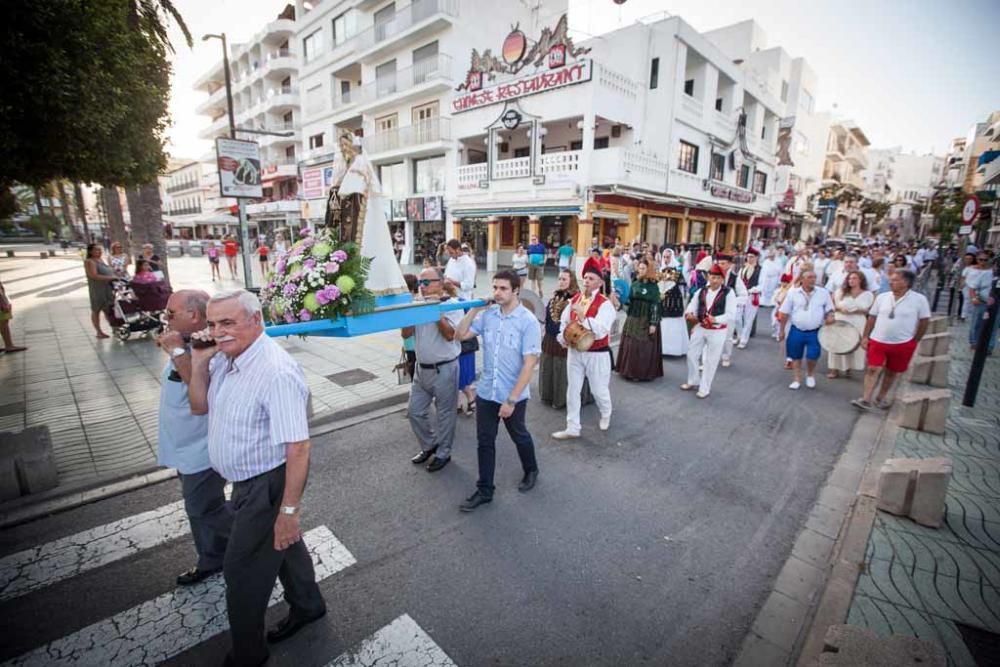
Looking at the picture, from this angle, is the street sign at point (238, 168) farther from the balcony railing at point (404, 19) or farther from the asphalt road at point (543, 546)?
the balcony railing at point (404, 19)

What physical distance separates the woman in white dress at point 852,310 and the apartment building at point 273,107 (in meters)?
35.8

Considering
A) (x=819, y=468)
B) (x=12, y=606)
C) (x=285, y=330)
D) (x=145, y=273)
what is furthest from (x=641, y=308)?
(x=145, y=273)

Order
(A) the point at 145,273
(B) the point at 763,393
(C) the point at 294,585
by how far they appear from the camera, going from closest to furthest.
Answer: (C) the point at 294,585 → (B) the point at 763,393 → (A) the point at 145,273

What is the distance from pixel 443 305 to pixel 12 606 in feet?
11.3

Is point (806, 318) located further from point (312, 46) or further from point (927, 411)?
→ point (312, 46)

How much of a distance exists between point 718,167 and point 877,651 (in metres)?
27.4

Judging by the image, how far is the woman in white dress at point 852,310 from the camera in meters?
6.98

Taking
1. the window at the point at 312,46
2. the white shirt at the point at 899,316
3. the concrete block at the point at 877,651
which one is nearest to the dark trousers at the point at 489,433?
the concrete block at the point at 877,651

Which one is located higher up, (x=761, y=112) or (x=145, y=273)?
(x=761, y=112)

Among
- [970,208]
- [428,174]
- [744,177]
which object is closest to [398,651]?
[970,208]

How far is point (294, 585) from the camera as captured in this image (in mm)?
2607

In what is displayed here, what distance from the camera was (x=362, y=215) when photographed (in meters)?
3.58

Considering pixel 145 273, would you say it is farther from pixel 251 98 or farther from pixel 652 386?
pixel 251 98

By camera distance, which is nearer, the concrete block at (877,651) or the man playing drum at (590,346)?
the concrete block at (877,651)
